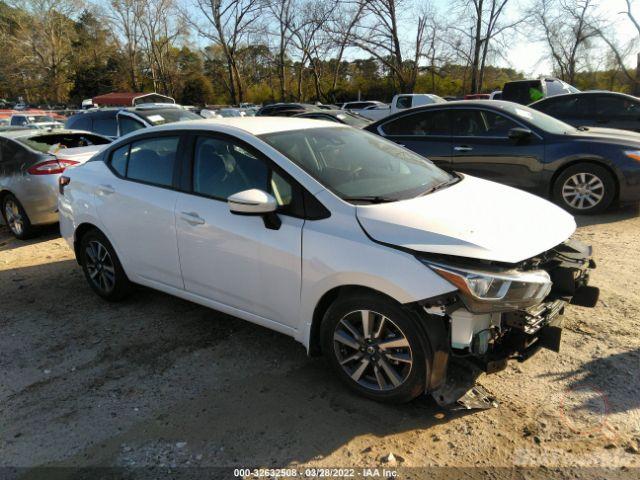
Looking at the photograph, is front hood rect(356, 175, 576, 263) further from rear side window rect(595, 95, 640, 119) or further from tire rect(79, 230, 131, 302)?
rear side window rect(595, 95, 640, 119)

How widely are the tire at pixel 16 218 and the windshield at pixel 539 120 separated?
6.93 meters

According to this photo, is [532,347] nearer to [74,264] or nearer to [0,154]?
[74,264]

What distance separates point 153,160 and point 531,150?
16.7 ft

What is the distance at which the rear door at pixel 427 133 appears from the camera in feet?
24.8

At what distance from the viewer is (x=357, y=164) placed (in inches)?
143

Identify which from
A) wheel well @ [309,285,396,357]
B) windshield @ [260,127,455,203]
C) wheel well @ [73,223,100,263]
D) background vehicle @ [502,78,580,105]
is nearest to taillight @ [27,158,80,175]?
wheel well @ [73,223,100,263]

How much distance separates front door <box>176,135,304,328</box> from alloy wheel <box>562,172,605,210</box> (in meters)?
5.04

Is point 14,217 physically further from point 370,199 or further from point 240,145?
point 370,199

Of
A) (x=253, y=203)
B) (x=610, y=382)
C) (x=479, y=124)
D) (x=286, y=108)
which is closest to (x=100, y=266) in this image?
(x=253, y=203)

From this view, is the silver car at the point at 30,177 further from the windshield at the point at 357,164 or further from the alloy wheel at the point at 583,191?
the alloy wheel at the point at 583,191

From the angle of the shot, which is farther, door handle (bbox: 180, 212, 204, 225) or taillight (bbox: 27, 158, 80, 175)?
taillight (bbox: 27, 158, 80, 175)

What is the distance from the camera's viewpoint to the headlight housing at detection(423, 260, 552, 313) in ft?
8.36

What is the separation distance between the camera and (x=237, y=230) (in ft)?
10.9

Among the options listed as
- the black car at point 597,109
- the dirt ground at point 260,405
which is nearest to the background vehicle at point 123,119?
the dirt ground at point 260,405
